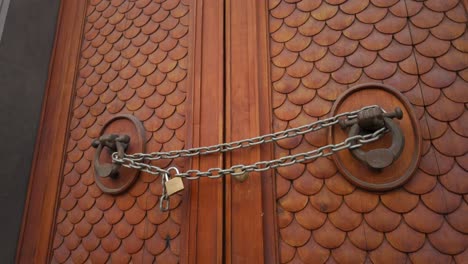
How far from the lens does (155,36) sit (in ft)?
3.47

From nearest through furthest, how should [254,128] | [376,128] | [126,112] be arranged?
1. [376,128]
2. [254,128]
3. [126,112]

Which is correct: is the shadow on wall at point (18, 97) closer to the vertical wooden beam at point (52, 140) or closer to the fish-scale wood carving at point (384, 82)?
the vertical wooden beam at point (52, 140)

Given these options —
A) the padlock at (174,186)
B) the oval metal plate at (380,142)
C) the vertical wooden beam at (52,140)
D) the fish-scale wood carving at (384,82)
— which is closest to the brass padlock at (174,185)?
the padlock at (174,186)

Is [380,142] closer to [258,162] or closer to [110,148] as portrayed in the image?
[258,162]

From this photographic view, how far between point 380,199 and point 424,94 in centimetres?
26

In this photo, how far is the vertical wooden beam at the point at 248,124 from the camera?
2.48 ft

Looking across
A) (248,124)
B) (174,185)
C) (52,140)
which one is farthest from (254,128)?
(52,140)

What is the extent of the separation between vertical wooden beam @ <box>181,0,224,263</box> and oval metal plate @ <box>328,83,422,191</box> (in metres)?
0.29

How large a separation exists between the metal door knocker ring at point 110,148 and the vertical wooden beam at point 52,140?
201 mm

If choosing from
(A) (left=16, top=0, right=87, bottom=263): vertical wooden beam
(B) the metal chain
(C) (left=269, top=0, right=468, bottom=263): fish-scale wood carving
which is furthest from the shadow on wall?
(C) (left=269, top=0, right=468, bottom=263): fish-scale wood carving

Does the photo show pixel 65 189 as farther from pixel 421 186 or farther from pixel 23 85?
pixel 421 186

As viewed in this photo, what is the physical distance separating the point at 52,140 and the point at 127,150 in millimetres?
329

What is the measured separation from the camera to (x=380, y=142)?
0.72 meters

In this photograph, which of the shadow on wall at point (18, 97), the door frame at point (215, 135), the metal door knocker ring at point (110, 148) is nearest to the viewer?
the door frame at point (215, 135)
